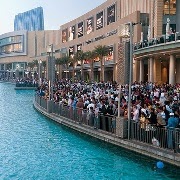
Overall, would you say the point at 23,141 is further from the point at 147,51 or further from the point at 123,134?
the point at 147,51

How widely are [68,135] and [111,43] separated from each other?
161 ft

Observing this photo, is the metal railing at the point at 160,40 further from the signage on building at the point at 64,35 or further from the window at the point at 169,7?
the signage on building at the point at 64,35

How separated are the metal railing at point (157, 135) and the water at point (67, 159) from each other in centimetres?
76

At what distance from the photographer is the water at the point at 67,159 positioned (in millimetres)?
14836

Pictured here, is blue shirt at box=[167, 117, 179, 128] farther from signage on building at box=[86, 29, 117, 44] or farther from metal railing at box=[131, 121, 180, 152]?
signage on building at box=[86, 29, 117, 44]

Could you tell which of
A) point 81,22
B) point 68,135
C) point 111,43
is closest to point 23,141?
point 68,135

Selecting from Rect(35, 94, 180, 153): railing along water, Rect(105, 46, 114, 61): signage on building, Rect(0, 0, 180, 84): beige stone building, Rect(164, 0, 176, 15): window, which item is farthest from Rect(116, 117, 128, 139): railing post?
Rect(105, 46, 114, 61): signage on building

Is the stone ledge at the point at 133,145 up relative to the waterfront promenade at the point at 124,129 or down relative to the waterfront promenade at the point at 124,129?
down

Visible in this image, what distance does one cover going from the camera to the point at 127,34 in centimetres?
1798

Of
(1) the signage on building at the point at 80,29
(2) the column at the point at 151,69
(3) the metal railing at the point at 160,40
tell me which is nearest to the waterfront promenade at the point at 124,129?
(3) the metal railing at the point at 160,40

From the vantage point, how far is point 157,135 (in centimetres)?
1571

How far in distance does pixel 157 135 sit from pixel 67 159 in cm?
450

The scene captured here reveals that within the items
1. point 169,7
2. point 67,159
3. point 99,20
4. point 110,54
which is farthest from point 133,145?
point 99,20

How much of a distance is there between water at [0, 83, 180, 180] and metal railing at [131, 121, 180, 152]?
0.76m
